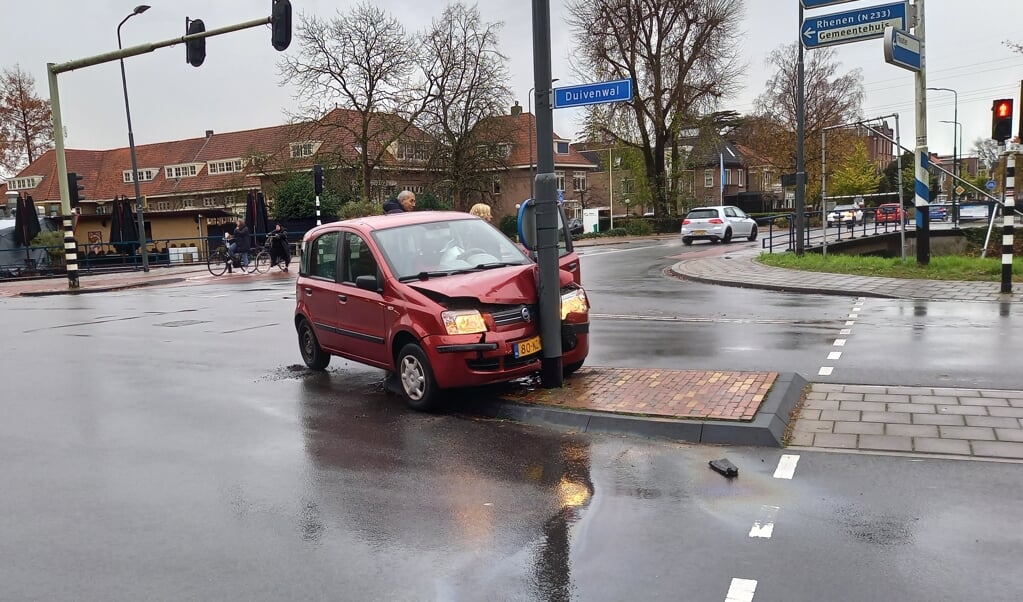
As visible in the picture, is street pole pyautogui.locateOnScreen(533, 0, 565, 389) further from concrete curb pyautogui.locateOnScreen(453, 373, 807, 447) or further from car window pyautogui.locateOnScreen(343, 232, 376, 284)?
car window pyautogui.locateOnScreen(343, 232, 376, 284)

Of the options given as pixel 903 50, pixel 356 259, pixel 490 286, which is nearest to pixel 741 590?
pixel 490 286

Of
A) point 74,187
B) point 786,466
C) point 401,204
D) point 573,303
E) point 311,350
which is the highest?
Result: point 74,187

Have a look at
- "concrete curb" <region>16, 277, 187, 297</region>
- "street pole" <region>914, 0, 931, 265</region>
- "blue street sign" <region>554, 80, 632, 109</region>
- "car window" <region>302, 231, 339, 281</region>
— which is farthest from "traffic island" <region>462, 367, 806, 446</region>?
"concrete curb" <region>16, 277, 187, 297</region>

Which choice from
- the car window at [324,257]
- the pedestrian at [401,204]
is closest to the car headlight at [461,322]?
the car window at [324,257]

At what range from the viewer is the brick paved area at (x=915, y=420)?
5.56 metres

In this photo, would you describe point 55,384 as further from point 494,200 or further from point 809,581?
point 494,200

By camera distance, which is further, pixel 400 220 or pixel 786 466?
pixel 400 220

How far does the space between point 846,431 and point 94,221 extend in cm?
4292

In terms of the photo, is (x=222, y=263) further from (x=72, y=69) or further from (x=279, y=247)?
(x=72, y=69)

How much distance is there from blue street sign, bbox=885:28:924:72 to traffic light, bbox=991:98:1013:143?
267 centimetres

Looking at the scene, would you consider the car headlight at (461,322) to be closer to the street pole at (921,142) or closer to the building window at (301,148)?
the street pole at (921,142)

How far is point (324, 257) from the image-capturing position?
8.66 metres

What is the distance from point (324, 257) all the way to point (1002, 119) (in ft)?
37.4

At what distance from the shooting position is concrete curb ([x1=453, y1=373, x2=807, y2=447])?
583 centimetres
